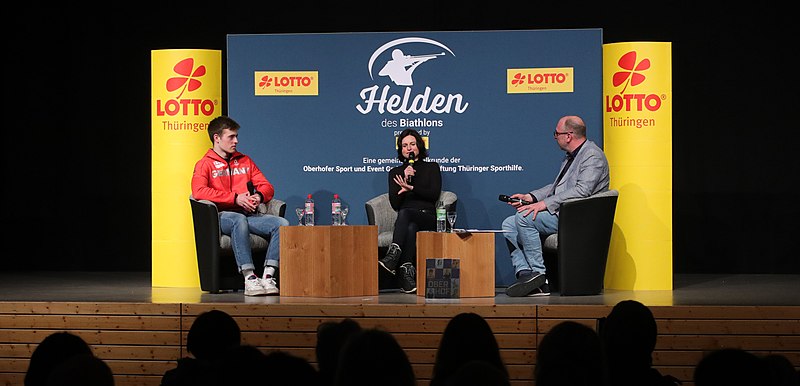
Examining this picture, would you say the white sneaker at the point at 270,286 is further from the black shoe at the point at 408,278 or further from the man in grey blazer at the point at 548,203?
the man in grey blazer at the point at 548,203

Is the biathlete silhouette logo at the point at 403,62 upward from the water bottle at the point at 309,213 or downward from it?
upward

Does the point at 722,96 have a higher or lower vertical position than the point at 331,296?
higher

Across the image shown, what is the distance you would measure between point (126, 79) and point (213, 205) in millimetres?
2998

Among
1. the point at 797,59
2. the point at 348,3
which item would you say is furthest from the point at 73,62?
the point at 797,59

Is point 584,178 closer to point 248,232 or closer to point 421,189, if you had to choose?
point 421,189

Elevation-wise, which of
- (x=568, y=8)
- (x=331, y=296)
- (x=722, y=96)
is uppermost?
(x=568, y=8)

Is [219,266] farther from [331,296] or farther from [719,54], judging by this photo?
[719,54]

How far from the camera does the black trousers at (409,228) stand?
270 inches

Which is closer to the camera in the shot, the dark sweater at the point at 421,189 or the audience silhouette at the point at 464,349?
the audience silhouette at the point at 464,349

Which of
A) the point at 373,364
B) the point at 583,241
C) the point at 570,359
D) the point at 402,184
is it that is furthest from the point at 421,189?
the point at 373,364

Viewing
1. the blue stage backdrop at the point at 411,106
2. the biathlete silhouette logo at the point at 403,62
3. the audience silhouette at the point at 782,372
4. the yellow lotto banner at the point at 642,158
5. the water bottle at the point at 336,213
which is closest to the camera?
the audience silhouette at the point at 782,372

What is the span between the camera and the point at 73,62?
9.26 m

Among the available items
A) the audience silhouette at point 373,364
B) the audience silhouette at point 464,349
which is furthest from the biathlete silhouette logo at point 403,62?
the audience silhouette at point 373,364

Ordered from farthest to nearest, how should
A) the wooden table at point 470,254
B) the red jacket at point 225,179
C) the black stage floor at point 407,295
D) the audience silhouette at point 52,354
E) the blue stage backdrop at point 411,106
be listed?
the blue stage backdrop at point 411,106 → the red jacket at point 225,179 → the wooden table at point 470,254 → the black stage floor at point 407,295 → the audience silhouette at point 52,354
